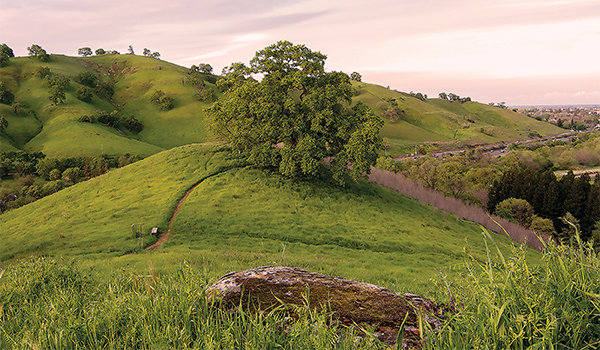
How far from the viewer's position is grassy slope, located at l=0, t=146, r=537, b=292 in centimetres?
2383

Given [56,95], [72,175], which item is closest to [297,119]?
[72,175]

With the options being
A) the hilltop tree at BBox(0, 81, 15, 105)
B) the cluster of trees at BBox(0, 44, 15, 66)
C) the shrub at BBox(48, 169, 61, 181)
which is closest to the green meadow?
the hilltop tree at BBox(0, 81, 15, 105)

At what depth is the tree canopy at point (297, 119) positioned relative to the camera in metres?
33.4

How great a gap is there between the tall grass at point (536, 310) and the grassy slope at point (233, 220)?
575 inches

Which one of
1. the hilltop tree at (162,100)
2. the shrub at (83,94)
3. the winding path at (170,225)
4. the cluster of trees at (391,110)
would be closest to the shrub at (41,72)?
the shrub at (83,94)

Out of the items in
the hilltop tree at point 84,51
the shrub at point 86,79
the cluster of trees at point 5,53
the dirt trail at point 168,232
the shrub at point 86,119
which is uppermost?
the hilltop tree at point 84,51

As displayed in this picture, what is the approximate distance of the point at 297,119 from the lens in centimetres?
3450

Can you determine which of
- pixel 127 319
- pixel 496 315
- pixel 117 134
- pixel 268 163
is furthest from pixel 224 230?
pixel 117 134

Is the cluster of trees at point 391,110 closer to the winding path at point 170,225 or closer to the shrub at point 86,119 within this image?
the shrub at point 86,119

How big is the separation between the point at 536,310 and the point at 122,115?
443ft

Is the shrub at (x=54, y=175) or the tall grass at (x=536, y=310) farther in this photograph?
the shrub at (x=54, y=175)

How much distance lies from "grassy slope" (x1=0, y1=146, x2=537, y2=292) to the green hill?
5490cm

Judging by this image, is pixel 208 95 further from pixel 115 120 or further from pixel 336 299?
pixel 336 299

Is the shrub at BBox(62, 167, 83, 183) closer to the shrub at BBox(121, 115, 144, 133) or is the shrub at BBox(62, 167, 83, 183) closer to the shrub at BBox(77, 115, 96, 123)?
the shrub at BBox(77, 115, 96, 123)
